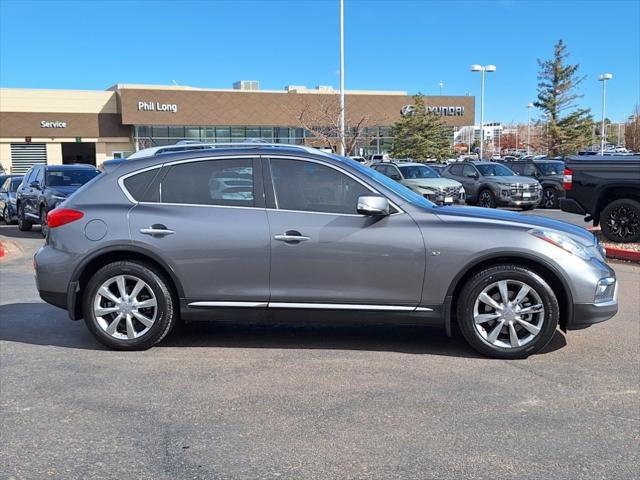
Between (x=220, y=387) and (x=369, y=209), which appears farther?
(x=369, y=209)

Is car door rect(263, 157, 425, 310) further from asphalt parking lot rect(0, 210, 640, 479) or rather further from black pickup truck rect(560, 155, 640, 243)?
black pickup truck rect(560, 155, 640, 243)

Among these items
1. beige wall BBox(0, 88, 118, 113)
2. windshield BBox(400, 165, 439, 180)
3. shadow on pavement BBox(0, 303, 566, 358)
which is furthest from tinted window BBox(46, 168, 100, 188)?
beige wall BBox(0, 88, 118, 113)

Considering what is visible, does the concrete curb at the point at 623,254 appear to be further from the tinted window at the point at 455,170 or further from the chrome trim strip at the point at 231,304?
the tinted window at the point at 455,170

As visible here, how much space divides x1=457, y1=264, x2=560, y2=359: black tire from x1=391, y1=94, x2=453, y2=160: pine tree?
158ft

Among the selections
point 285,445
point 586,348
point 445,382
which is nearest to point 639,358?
point 586,348

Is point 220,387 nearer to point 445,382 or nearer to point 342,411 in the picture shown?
point 342,411

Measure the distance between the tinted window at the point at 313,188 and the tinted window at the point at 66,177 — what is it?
36.9 feet

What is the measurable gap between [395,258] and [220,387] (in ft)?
5.58

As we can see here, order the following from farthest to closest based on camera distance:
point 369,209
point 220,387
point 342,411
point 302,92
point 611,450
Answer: point 302,92, point 369,209, point 220,387, point 342,411, point 611,450

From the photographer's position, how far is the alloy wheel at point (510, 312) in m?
5.12

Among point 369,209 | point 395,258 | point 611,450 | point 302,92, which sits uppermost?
point 302,92

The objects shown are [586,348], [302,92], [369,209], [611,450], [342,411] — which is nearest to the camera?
[611,450]

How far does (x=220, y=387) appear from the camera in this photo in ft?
15.3

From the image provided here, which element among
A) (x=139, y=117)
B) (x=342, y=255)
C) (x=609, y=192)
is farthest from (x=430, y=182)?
(x=139, y=117)
